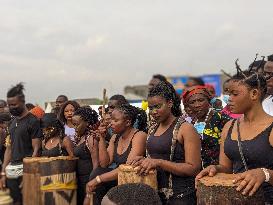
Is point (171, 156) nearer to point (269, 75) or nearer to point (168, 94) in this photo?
point (168, 94)

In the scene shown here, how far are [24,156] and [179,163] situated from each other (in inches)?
130

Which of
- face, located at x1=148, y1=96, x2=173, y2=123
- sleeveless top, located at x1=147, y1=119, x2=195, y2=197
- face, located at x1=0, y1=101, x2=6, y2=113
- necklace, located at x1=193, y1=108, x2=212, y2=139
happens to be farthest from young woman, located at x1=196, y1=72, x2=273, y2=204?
face, located at x1=0, y1=101, x2=6, y2=113

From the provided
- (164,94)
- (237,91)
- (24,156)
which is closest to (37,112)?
(24,156)

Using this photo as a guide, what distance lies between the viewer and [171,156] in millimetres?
3764

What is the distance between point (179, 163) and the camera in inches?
146

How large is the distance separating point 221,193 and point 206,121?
1689 mm

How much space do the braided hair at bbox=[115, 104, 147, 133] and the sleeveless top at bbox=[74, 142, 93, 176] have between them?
70cm

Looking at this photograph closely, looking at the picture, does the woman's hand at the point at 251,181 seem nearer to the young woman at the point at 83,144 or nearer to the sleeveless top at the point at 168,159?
the sleeveless top at the point at 168,159

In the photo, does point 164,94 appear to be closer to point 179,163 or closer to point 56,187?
point 179,163

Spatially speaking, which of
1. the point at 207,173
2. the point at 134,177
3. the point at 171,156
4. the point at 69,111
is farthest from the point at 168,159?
the point at 69,111

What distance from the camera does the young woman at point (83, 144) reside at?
547 centimetres

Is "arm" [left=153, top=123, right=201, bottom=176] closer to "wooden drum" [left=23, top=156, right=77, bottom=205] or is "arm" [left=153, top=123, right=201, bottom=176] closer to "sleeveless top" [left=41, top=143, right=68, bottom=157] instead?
"wooden drum" [left=23, top=156, right=77, bottom=205]

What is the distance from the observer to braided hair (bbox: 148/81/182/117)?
4.04 meters

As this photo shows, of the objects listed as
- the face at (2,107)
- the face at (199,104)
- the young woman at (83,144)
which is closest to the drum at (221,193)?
the face at (199,104)
